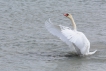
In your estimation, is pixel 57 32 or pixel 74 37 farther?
pixel 57 32

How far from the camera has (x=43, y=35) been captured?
14.5 m

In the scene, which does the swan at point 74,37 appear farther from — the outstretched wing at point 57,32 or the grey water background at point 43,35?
the grey water background at point 43,35

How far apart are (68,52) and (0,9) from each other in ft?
22.3

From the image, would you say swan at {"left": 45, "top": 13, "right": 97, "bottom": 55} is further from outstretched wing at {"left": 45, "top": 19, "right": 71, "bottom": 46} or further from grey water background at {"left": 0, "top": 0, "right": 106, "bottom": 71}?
grey water background at {"left": 0, "top": 0, "right": 106, "bottom": 71}

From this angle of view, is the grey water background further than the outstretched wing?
No

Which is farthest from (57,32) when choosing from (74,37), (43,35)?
(43,35)

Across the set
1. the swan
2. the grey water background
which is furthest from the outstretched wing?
the grey water background

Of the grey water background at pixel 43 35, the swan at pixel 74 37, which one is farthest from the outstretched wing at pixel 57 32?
the grey water background at pixel 43 35

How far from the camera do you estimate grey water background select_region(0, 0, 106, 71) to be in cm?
1163

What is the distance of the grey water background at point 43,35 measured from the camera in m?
11.6

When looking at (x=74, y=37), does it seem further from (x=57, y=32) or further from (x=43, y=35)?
(x=43, y=35)

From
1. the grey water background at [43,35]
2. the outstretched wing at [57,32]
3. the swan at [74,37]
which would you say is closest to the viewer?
the grey water background at [43,35]

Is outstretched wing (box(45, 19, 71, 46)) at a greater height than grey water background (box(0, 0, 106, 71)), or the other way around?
outstretched wing (box(45, 19, 71, 46))

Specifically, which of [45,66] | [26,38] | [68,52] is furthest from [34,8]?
[45,66]
